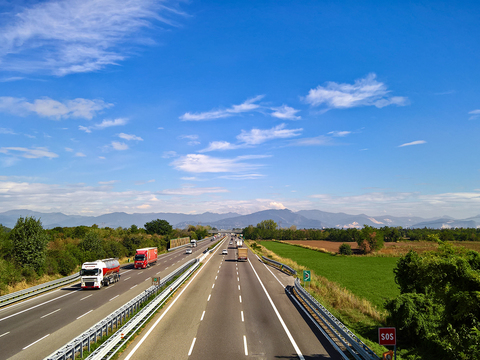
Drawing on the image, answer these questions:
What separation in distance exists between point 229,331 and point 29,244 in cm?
3082

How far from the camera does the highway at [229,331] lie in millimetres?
14047

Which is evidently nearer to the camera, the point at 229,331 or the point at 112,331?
the point at 112,331

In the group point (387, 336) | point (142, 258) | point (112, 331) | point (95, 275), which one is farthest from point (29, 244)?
point (387, 336)

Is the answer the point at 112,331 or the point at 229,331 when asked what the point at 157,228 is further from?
the point at 229,331

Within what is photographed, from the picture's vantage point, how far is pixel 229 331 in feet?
56.5

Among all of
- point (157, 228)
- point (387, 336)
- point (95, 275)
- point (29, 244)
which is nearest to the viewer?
point (387, 336)

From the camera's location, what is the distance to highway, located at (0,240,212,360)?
1560cm

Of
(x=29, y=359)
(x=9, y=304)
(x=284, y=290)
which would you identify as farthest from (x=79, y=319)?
(x=284, y=290)

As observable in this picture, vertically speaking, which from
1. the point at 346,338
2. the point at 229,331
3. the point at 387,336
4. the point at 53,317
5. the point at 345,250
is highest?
the point at 387,336

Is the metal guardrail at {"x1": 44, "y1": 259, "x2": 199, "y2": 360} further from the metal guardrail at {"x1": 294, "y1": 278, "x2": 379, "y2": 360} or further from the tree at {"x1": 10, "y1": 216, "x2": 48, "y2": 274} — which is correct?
the tree at {"x1": 10, "y1": 216, "x2": 48, "y2": 274}

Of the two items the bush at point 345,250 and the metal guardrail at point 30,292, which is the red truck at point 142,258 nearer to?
the metal guardrail at point 30,292

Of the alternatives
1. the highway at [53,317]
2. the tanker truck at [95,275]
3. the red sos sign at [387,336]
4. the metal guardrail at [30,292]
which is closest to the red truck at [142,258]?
the metal guardrail at [30,292]

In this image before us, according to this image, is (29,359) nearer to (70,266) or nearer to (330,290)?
(330,290)

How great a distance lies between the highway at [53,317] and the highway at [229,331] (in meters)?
4.69
